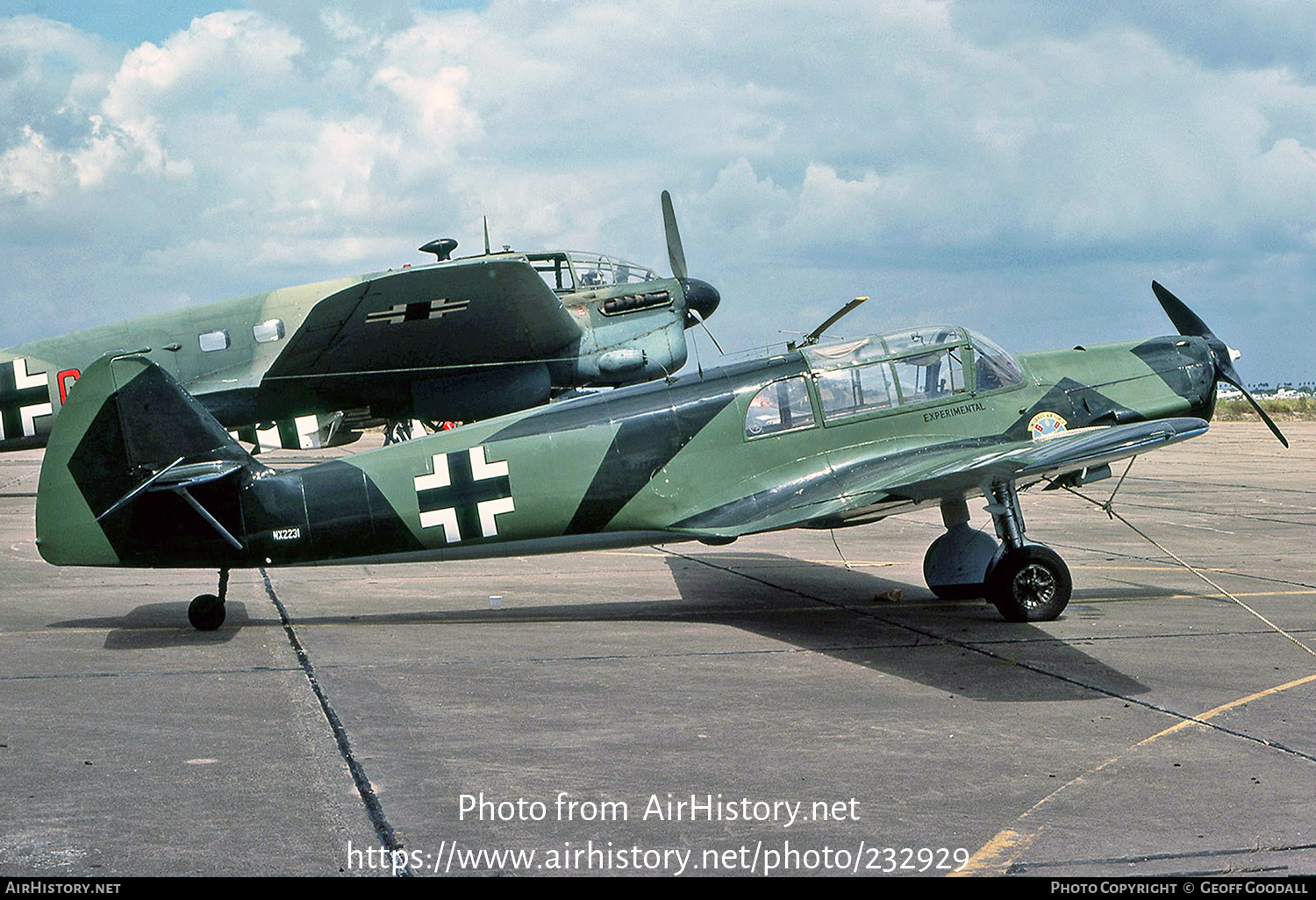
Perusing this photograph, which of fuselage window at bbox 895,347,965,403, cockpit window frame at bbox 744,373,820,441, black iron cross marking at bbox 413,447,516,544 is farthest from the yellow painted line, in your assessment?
black iron cross marking at bbox 413,447,516,544

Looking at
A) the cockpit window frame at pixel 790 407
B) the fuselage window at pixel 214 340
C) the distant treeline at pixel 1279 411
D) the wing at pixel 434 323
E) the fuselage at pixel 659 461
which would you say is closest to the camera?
the fuselage at pixel 659 461

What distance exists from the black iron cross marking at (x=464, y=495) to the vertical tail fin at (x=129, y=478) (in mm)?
1465

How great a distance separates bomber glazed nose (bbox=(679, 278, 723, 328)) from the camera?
2095 centimetres

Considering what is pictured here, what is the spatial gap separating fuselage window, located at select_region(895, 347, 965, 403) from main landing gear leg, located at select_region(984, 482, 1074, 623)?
1317 mm

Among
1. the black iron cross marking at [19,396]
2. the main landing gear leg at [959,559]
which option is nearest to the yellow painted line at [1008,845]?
the main landing gear leg at [959,559]

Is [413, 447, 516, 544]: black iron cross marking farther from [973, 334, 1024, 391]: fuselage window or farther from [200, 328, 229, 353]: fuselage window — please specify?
[200, 328, 229, 353]: fuselage window

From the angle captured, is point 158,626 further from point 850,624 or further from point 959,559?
point 959,559

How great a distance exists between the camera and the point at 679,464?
10.0 m

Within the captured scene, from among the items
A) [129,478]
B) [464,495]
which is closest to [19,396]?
[129,478]

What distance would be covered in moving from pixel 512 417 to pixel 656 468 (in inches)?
50.6

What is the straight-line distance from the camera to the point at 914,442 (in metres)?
10.2

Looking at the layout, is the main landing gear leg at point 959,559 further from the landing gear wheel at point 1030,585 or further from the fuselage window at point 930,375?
the fuselage window at point 930,375

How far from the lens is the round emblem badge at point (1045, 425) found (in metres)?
10.5

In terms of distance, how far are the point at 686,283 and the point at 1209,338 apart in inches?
429
